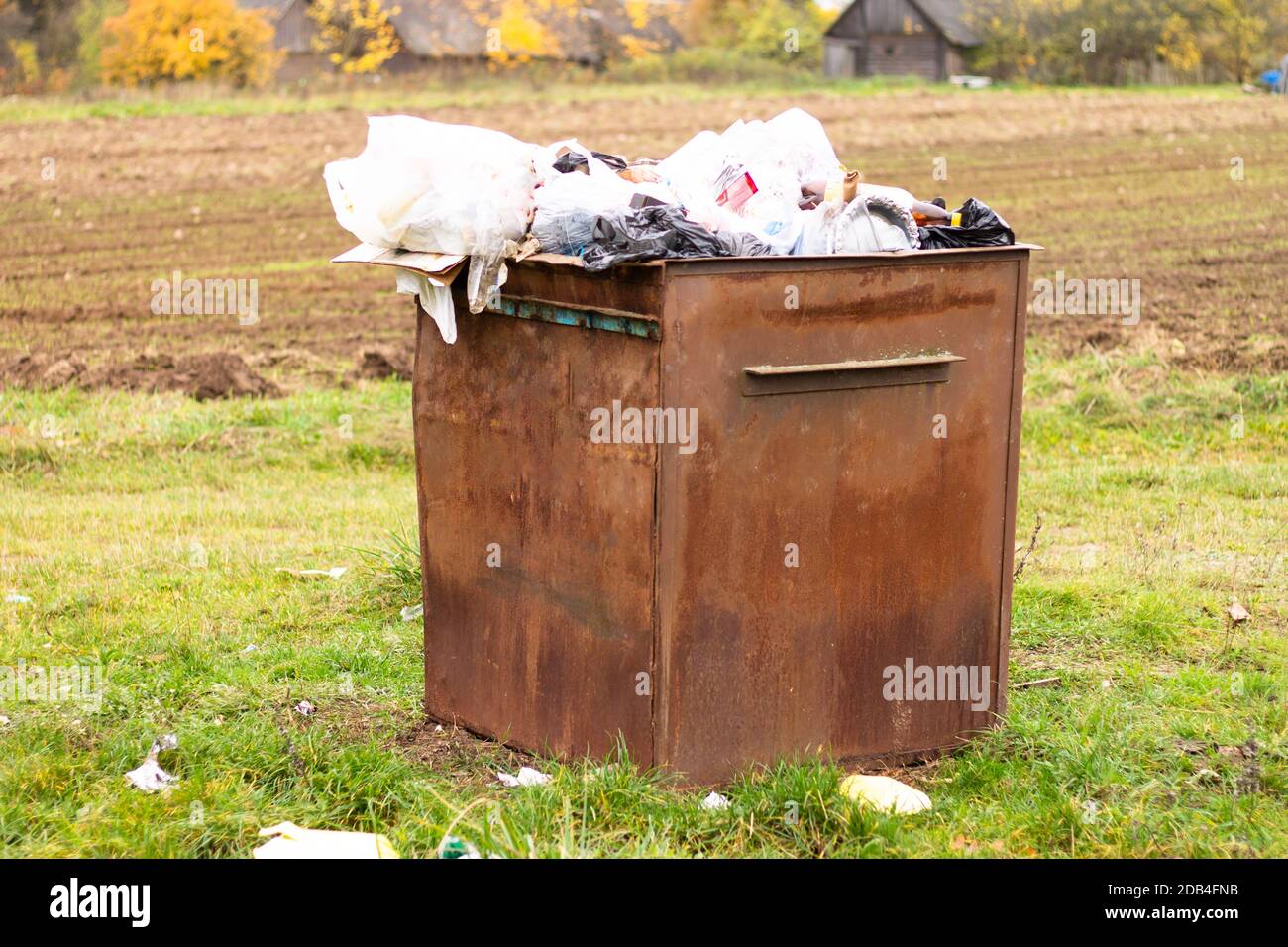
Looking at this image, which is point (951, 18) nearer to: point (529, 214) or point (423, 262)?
point (529, 214)

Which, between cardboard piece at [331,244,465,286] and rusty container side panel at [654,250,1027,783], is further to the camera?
cardboard piece at [331,244,465,286]

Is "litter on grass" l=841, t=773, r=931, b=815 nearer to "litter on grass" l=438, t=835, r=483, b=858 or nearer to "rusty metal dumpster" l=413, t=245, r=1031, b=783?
"rusty metal dumpster" l=413, t=245, r=1031, b=783

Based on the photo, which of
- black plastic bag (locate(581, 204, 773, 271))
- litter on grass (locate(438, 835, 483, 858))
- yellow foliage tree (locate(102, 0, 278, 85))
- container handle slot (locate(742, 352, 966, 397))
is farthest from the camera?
yellow foliage tree (locate(102, 0, 278, 85))

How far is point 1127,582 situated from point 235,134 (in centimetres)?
2025

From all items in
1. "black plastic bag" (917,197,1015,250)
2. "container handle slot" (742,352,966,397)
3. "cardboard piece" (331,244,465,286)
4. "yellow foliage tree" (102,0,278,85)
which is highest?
"yellow foliage tree" (102,0,278,85)

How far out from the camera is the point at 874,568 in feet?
13.9

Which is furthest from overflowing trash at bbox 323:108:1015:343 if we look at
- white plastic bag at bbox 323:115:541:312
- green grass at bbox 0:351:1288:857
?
green grass at bbox 0:351:1288:857

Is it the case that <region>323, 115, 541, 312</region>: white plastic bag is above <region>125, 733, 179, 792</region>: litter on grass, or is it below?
above

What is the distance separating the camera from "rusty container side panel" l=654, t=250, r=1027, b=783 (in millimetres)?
3922

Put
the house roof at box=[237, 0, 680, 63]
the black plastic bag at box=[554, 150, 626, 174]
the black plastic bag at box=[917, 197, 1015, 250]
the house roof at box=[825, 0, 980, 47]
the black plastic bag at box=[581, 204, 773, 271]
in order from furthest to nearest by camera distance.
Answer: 1. the house roof at box=[825, 0, 980, 47]
2. the house roof at box=[237, 0, 680, 63]
3. the black plastic bag at box=[554, 150, 626, 174]
4. the black plastic bag at box=[917, 197, 1015, 250]
5. the black plastic bag at box=[581, 204, 773, 271]

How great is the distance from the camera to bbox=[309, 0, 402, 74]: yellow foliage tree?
40.9 m

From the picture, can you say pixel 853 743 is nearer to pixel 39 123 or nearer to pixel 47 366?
pixel 47 366

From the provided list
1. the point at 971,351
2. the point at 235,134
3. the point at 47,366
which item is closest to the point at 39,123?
the point at 235,134

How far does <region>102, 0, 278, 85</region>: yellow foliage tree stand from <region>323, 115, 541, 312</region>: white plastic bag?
3033 centimetres
